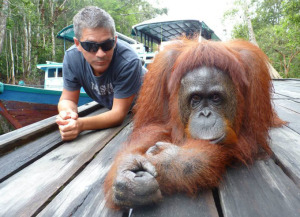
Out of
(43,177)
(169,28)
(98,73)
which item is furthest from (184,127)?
(169,28)

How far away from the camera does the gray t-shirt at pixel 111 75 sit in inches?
103

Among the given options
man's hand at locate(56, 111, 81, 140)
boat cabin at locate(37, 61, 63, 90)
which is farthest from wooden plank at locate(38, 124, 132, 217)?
boat cabin at locate(37, 61, 63, 90)

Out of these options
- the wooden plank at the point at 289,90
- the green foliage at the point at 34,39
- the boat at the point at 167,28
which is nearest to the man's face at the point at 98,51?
the wooden plank at the point at 289,90

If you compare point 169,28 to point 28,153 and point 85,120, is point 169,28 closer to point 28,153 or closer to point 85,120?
point 85,120

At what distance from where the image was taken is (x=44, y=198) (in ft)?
3.79

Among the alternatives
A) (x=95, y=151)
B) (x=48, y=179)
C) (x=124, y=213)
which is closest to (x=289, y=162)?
(x=124, y=213)

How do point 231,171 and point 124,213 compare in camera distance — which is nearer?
point 124,213

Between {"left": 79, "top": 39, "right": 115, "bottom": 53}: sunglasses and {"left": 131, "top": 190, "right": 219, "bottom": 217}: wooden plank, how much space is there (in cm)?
169

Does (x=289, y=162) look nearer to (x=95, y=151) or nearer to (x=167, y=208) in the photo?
(x=167, y=208)

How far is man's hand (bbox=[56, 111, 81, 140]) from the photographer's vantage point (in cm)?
201

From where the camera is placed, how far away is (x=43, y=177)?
1.38m

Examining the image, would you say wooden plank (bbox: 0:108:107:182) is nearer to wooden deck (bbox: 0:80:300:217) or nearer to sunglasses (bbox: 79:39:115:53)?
wooden deck (bbox: 0:80:300:217)

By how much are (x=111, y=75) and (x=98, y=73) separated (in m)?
0.17

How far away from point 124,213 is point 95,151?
802 mm
